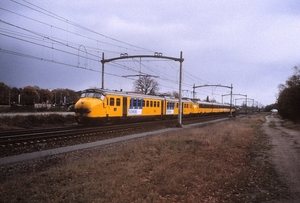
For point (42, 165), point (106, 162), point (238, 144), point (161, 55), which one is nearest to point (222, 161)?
point (106, 162)

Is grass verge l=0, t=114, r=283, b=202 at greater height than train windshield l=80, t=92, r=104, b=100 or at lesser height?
lesser

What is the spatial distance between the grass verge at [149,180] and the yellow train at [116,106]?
975 cm

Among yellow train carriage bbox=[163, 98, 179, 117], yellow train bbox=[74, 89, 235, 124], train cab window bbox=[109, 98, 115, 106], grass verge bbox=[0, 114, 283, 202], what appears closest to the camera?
grass verge bbox=[0, 114, 283, 202]

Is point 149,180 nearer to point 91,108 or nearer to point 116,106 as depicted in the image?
point 91,108

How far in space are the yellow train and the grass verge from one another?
9751 mm

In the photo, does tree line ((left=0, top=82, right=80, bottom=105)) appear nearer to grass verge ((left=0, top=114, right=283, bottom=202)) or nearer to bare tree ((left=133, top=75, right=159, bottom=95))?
bare tree ((left=133, top=75, right=159, bottom=95))

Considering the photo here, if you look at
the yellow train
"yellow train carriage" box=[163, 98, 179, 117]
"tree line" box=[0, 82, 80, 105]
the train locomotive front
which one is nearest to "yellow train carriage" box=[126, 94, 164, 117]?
the yellow train

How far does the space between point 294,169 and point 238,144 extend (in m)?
6.06

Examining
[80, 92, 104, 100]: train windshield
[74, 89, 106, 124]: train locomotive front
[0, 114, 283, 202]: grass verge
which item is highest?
[80, 92, 104, 100]: train windshield

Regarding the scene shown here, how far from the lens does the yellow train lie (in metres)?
21.6

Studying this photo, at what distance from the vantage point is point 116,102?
957 inches

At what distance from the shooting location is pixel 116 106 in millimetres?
24312

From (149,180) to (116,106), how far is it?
16.9 meters

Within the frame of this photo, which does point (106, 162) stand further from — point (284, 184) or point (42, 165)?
point (284, 184)
